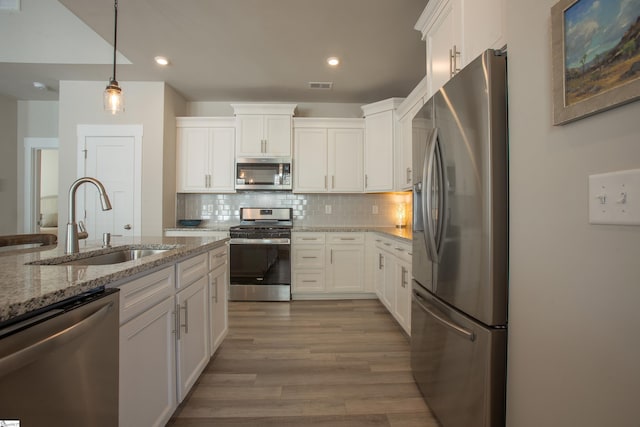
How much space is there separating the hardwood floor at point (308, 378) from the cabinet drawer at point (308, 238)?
1.00 metres

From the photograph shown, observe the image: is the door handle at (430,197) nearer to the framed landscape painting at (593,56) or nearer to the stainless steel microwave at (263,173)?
the framed landscape painting at (593,56)

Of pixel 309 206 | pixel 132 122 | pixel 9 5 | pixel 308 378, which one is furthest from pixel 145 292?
pixel 9 5

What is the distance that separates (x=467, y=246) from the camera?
1190 millimetres

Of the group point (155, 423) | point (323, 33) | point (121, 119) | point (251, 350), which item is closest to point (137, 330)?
point (155, 423)

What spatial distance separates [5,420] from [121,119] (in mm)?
3792

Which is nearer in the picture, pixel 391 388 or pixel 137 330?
pixel 137 330

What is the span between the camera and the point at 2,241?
1.74 m

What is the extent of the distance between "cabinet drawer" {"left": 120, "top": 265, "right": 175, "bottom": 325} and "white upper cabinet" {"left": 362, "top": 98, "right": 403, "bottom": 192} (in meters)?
2.76

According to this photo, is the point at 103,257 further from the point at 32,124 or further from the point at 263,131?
the point at 32,124

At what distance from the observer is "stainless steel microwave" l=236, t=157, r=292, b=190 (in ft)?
12.4

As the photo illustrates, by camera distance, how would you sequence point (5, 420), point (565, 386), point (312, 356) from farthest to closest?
point (312, 356) < point (565, 386) < point (5, 420)

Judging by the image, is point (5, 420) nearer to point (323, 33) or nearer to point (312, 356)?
point (312, 356)

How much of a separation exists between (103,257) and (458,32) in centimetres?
240

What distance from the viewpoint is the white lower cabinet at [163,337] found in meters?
1.05
